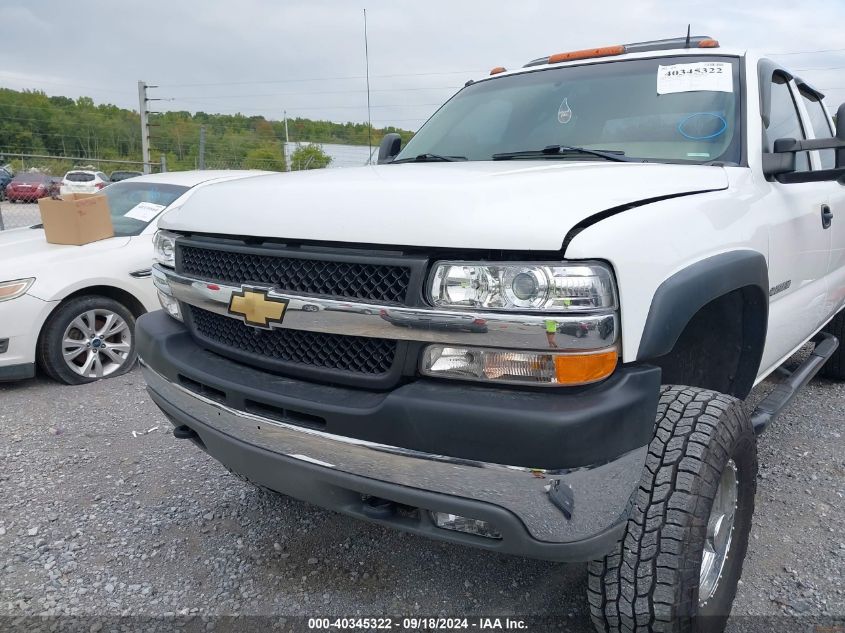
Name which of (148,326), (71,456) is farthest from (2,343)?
(148,326)

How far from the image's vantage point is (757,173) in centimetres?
249

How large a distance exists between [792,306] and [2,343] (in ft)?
15.1

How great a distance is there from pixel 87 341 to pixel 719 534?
13.9 feet

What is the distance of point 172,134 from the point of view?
2062 centimetres

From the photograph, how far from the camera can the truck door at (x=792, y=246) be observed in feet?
8.45

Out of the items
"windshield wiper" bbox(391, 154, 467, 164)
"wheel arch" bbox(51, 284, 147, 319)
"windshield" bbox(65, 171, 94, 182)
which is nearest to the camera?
"windshield wiper" bbox(391, 154, 467, 164)

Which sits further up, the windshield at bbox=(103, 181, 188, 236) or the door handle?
the windshield at bbox=(103, 181, 188, 236)

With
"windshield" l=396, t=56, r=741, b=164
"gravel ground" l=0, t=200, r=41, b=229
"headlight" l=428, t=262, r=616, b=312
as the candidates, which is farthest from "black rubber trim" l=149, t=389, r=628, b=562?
"gravel ground" l=0, t=200, r=41, b=229

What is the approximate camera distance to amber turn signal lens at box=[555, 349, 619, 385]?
1.56m

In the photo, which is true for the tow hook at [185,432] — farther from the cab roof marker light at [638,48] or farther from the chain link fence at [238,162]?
the cab roof marker light at [638,48]

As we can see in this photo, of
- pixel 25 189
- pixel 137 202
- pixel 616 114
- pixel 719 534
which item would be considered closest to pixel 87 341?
pixel 137 202

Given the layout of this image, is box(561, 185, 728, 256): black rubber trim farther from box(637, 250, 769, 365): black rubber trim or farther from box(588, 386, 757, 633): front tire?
box(588, 386, 757, 633): front tire

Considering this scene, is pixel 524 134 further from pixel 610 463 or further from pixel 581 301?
pixel 610 463

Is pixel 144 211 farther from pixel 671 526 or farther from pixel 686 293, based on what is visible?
pixel 671 526
